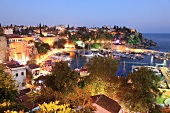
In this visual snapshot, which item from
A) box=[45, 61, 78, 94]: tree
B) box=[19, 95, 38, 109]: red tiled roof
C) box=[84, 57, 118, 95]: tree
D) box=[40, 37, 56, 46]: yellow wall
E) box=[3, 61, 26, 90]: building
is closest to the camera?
box=[19, 95, 38, 109]: red tiled roof

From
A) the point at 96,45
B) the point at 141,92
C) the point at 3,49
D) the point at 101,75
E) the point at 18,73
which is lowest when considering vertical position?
the point at 96,45

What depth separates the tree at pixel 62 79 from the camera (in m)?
10.6

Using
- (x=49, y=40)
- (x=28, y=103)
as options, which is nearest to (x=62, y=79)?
(x=28, y=103)

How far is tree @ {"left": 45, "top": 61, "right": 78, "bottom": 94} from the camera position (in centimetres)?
1065

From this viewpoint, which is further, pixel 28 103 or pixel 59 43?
pixel 59 43

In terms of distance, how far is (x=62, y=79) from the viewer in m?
10.7

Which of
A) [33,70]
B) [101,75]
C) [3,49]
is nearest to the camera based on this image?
[101,75]

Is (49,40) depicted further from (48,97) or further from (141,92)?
(48,97)

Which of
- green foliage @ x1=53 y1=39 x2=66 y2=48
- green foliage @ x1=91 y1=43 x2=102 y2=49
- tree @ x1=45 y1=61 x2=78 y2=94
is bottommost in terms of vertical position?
green foliage @ x1=91 y1=43 x2=102 y2=49

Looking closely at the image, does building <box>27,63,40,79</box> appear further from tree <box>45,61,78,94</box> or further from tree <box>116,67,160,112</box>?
tree <box>116,67,160,112</box>

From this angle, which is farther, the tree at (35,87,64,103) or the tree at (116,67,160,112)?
the tree at (116,67,160,112)

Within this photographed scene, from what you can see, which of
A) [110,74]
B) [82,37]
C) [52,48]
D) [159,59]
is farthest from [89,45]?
[110,74]

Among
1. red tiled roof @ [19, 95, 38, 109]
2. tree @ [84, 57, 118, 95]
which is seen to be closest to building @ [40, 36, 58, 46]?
red tiled roof @ [19, 95, 38, 109]

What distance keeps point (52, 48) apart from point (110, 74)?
33.6 metres
